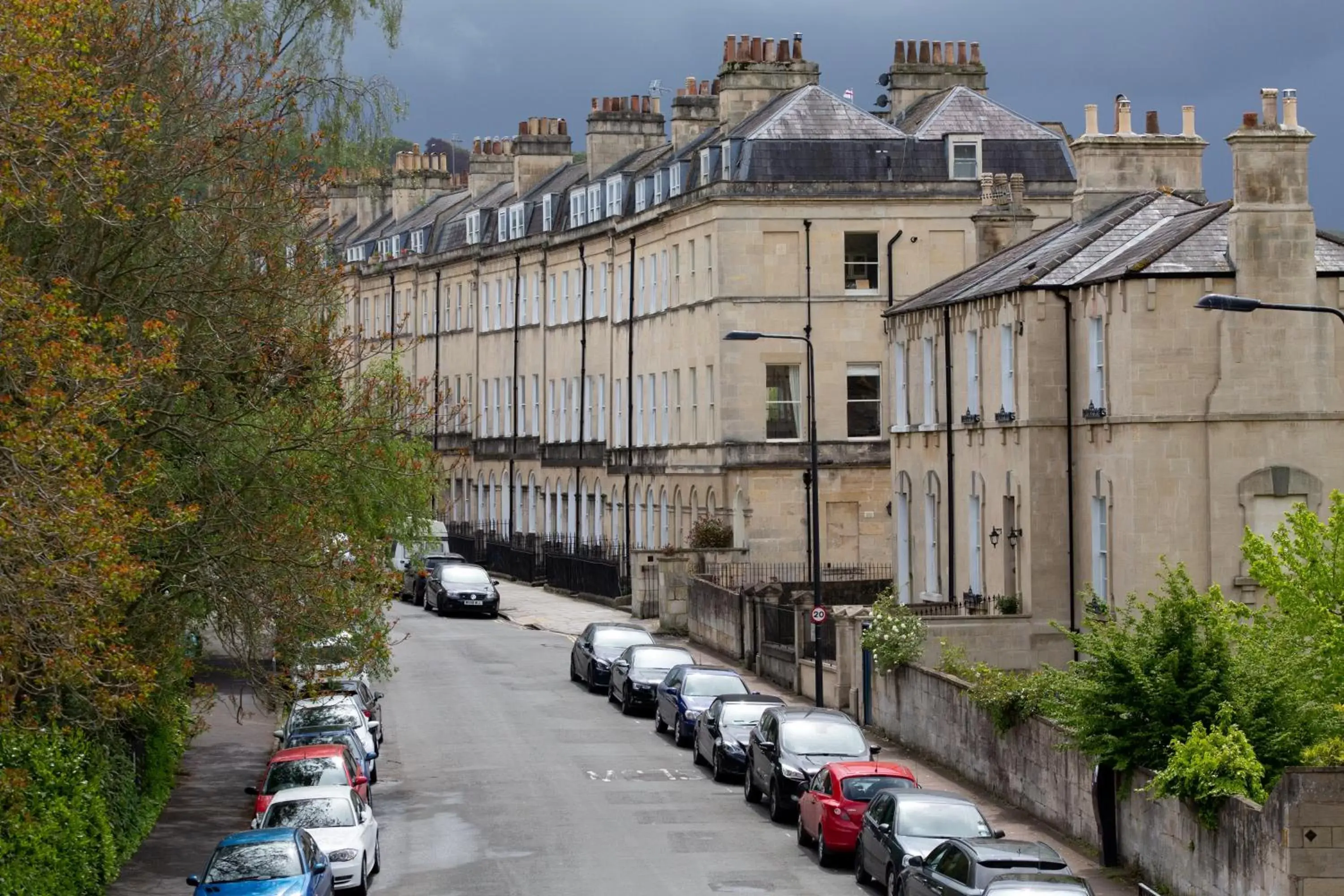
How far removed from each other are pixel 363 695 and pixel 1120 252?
16317 mm

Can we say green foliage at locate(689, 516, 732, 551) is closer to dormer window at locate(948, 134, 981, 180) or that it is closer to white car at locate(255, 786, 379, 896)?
dormer window at locate(948, 134, 981, 180)

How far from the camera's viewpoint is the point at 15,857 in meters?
21.0

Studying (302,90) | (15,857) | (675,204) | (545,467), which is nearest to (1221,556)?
(302,90)

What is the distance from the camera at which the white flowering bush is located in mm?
36438

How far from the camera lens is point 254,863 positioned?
22.4m

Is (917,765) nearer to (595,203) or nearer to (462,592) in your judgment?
(462,592)

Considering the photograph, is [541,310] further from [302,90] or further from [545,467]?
[302,90]

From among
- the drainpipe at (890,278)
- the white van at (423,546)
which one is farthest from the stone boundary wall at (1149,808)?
the drainpipe at (890,278)

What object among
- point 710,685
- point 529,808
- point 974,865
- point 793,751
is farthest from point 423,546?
point 974,865

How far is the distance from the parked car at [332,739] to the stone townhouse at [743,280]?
808 inches

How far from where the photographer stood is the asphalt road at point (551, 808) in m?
25.5

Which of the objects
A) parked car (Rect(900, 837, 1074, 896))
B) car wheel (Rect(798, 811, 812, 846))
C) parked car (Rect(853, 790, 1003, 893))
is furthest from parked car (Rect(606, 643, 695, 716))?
parked car (Rect(900, 837, 1074, 896))

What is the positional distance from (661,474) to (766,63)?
13.6 metres

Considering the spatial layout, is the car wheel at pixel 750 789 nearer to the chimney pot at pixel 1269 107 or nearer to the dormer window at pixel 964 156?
the chimney pot at pixel 1269 107
